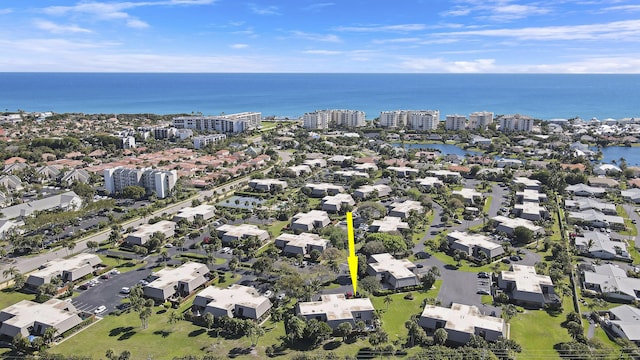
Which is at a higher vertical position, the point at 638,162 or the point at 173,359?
the point at 638,162

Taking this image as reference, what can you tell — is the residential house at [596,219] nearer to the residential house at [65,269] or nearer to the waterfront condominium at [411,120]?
the residential house at [65,269]

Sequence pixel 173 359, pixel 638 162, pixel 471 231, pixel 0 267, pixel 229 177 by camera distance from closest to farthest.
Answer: pixel 173 359
pixel 0 267
pixel 471 231
pixel 229 177
pixel 638 162

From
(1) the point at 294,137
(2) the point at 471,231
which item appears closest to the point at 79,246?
(2) the point at 471,231

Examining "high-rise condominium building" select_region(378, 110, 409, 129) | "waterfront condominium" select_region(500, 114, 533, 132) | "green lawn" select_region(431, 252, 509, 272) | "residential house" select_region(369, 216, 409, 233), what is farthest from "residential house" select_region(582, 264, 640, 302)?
"high-rise condominium building" select_region(378, 110, 409, 129)

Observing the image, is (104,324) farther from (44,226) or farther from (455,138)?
(455,138)

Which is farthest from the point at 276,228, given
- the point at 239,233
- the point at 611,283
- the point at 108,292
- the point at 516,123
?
the point at 516,123

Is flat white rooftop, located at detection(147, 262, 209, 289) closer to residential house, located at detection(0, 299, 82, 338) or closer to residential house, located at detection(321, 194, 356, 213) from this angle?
residential house, located at detection(0, 299, 82, 338)

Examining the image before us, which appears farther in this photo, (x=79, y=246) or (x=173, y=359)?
(x=79, y=246)

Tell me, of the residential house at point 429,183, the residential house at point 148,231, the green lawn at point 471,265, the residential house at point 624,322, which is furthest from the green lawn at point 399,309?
the residential house at point 429,183
